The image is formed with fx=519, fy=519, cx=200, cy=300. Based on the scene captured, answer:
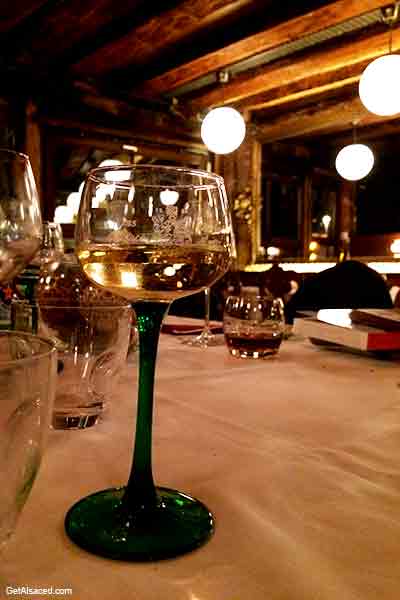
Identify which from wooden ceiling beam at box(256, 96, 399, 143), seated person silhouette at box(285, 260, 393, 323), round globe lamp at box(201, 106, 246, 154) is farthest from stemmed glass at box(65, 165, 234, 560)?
wooden ceiling beam at box(256, 96, 399, 143)

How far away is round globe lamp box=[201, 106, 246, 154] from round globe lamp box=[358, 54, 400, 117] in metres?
1.24

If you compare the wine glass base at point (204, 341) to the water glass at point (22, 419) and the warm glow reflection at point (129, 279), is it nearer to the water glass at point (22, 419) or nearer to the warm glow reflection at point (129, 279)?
the warm glow reflection at point (129, 279)

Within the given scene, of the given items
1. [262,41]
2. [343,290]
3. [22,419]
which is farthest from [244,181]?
[22,419]

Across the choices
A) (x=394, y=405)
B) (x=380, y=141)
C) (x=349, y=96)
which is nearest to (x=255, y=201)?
(x=349, y=96)

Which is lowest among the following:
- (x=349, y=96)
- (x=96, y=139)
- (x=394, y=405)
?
(x=394, y=405)

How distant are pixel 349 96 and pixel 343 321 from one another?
4.95 metres

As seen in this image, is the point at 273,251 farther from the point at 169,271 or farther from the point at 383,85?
the point at 169,271

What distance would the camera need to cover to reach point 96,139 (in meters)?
5.16

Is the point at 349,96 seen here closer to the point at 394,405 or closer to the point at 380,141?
the point at 380,141

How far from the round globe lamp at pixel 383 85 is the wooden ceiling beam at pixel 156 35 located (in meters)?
0.95

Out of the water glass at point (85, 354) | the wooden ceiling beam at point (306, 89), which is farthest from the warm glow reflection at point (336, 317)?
the wooden ceiling beam at point (306, 89)

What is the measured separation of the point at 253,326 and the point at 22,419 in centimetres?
81

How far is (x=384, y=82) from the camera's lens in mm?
3326

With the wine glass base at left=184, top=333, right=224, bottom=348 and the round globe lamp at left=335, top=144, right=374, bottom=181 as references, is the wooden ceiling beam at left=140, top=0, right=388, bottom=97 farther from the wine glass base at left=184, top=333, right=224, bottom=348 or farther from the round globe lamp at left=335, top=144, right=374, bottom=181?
the wine glass base at left=184, top=333, right=224, bottom=348
